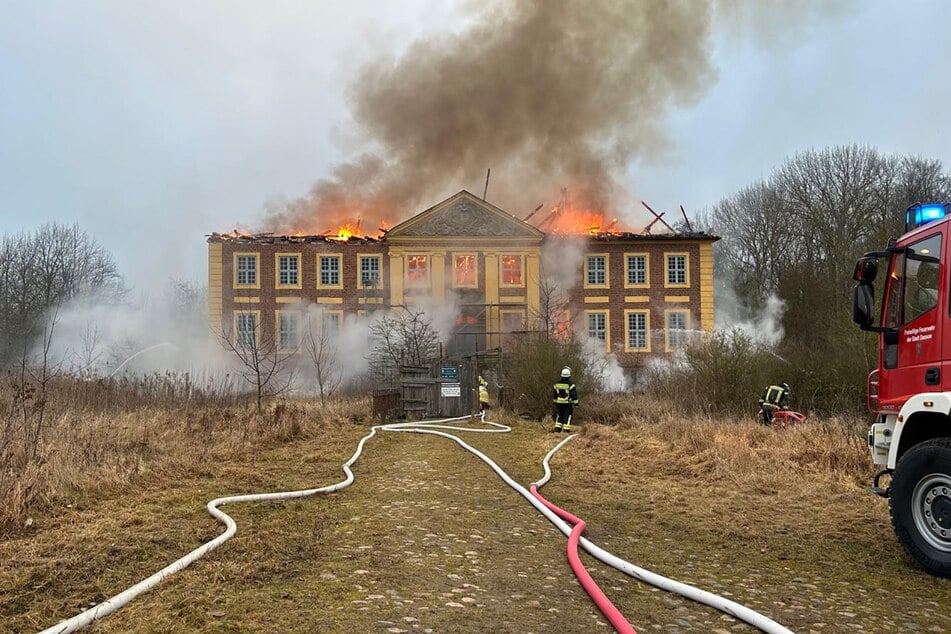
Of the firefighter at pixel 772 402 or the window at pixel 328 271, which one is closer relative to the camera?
the firefighter at pixel 772 402

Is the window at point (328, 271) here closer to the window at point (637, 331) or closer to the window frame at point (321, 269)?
the window frame at point (321, 269)

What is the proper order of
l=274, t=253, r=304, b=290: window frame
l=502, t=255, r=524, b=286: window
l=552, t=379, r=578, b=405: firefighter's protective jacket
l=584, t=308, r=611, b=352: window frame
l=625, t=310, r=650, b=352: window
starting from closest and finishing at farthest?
l=552, t=379, r=578, b=405: firefighter's protective jacket, l=502, t=255, r=524, b=286: window, l=274, t=253, r=304, b=290: window frame, l=625, t=310, r=650, b=352: window, l=584, t=308, r=611, b=352: window frame

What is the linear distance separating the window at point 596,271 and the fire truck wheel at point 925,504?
36.0 metres

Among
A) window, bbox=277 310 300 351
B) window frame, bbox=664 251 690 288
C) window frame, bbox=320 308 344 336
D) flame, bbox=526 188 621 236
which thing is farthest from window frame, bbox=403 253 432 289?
window frame, bbox=664 251 690 288

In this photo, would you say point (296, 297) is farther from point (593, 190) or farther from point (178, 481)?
point (178, 481)

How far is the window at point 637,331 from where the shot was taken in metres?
40.2

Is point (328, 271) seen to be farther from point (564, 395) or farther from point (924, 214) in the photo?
point (924, 214)

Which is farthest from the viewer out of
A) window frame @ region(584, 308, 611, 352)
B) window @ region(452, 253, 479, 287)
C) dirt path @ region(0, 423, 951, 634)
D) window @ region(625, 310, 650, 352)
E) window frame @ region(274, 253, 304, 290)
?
window frame @ region(584, 308, 611, 352)

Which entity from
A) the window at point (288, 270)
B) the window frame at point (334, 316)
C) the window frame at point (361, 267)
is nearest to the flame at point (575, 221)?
the window frame at point (361, 267)

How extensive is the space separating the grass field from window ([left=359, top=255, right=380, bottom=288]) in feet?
96.2

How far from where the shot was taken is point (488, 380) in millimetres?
23734

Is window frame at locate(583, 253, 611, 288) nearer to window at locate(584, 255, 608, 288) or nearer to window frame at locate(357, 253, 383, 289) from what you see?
window at locate(584, 255, 608, 288)

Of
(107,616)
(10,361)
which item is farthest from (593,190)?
(107,616)

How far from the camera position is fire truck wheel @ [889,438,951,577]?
4.71m
